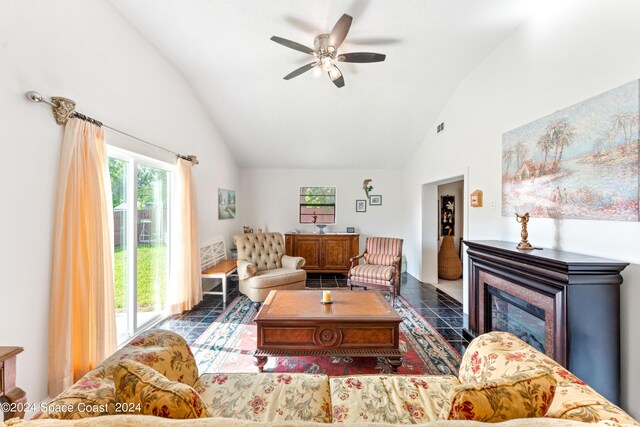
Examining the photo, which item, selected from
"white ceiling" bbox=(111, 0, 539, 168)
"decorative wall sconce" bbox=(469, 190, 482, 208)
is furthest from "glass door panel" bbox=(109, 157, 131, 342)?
"decorative wall sconce" bbox=(469, 190, 482, 208)

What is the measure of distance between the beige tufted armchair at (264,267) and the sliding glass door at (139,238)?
100 cm

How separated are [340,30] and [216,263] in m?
3.82

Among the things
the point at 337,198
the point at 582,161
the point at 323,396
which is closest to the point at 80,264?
the point at 323,396

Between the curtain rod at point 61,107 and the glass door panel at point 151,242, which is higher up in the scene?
the curtain rod at point 61,107

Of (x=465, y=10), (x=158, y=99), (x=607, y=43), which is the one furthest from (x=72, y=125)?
(x=607, y=43)

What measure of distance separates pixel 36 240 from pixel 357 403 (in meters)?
2.23

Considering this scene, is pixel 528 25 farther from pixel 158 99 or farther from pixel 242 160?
pixel 242 160

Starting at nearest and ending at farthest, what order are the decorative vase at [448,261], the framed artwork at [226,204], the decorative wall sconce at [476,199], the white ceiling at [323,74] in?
the white ceiling at [323,74], the decorative wall sconce at [476,199], the framed artwork at [226,204], the decorative vase at [448,261]

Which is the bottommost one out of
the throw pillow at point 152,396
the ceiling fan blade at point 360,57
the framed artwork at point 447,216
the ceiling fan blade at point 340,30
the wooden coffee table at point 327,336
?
the wooden coffee table at point 327,336

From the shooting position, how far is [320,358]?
245cm

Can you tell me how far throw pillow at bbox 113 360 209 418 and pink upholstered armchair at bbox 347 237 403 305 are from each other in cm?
331

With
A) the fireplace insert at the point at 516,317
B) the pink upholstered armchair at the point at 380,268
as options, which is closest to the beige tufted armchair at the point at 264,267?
the pink upholstered armchair at the point at 380,268

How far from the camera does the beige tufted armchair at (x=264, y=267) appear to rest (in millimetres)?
3547

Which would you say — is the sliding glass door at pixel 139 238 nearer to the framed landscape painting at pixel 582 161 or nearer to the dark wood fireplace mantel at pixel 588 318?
the dark wood fireplace mantel at pixel 588 318
